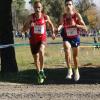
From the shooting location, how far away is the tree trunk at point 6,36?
1853 cm

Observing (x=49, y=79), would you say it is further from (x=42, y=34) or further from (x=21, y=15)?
(x=21, y=15)

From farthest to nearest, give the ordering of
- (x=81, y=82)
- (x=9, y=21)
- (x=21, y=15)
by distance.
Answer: (x=21, y=15) → (x=9, y=21) → (x=81, y=82)

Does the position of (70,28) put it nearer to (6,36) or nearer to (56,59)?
(6,36)

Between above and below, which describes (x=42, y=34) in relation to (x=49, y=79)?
above

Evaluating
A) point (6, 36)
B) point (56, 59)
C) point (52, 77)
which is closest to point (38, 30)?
point (52, 77)

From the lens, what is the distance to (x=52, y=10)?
90.4m

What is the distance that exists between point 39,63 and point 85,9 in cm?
9223

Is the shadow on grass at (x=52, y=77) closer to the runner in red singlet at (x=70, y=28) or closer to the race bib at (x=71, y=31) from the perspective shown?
the runner in red singlet at (x=70, y=28)

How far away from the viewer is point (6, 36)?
18531 millimetres

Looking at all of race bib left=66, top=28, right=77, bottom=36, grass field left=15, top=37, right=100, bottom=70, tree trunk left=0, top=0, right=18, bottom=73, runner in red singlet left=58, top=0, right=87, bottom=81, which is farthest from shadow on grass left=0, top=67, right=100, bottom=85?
grass field left=15, top=37, right=100, bottom=70

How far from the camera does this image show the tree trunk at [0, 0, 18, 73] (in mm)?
18531

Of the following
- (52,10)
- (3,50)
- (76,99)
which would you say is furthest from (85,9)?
(76,99)

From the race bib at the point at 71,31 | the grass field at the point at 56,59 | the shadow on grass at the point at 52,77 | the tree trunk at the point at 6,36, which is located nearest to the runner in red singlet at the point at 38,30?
the race bib at the point at 71,31

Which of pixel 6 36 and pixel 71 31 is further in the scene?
pixel 6 36
